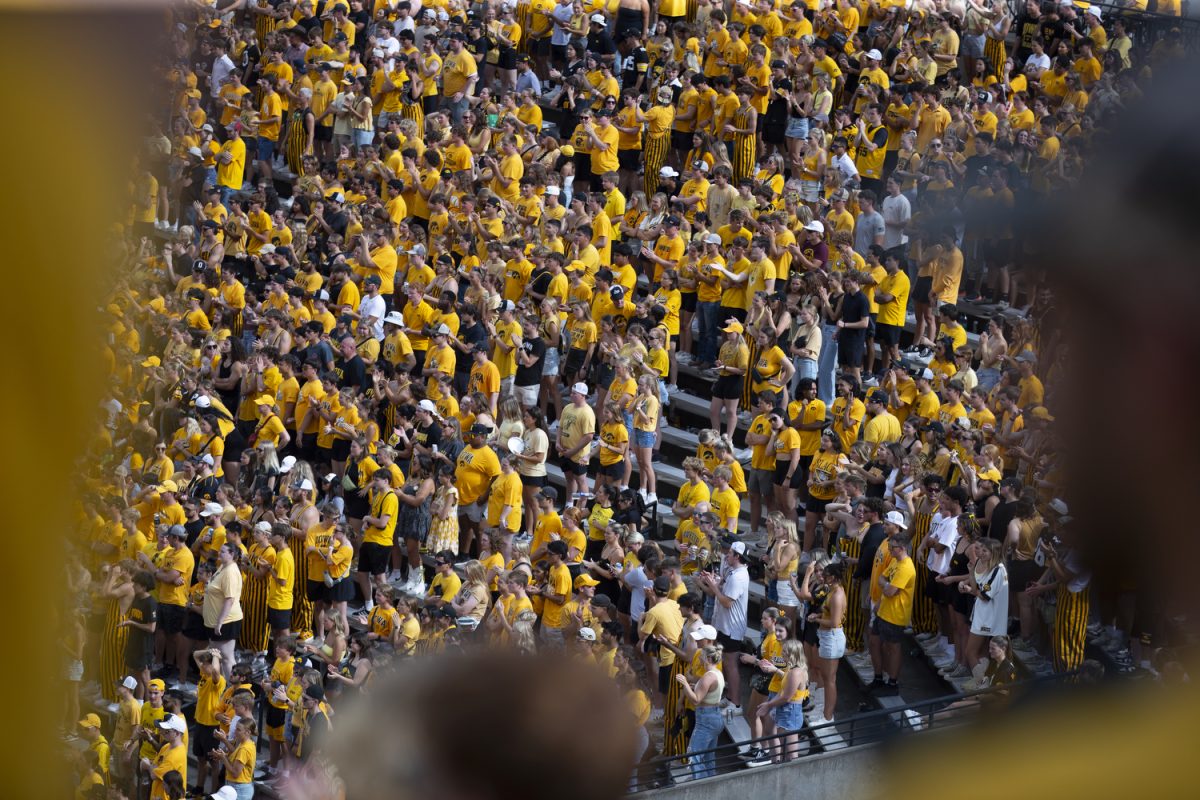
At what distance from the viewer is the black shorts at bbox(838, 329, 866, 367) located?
16641 millimetres

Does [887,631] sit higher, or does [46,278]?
[46,278]

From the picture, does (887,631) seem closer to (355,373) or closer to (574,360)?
(574,360)

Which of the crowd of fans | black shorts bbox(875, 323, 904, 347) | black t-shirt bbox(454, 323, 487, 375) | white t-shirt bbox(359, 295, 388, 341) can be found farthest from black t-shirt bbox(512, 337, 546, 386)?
black shorts bbox(875, 323, 904, 347)

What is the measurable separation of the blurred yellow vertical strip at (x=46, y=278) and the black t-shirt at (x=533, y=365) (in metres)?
16.1

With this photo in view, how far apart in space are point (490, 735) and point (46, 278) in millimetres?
326

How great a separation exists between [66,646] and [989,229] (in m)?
0.60

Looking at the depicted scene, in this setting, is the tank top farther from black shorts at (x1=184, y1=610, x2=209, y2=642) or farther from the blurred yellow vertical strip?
the blurred yellow vertical strip

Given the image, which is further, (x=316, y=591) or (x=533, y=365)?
(x=533, y=365)

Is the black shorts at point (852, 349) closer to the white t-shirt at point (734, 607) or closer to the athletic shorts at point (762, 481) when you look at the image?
the athletic shorts at point (762, 481)

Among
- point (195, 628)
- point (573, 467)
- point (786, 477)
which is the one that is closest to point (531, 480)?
point (573, 467)

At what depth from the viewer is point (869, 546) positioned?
44.4ft

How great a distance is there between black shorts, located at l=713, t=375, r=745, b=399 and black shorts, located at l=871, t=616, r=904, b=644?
11.9ft

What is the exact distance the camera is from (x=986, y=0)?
23250 mm

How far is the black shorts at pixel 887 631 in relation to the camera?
13266mm
